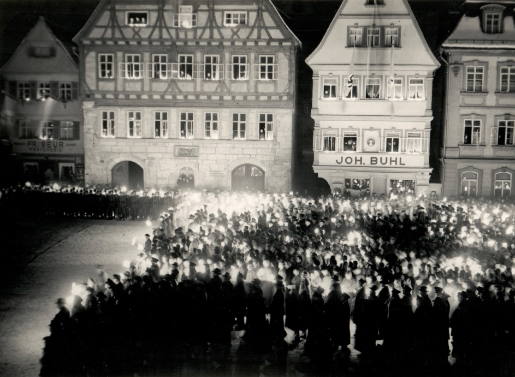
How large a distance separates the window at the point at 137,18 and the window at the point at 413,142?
57.0 ft

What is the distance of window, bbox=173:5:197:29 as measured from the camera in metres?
32.8

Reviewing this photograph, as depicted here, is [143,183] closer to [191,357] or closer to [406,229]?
[406,229]

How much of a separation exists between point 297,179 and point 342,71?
7.55 m

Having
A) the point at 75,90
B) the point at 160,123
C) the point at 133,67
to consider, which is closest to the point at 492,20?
the point at 160,123

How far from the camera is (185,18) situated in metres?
33.0

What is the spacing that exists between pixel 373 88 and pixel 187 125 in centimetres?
1156

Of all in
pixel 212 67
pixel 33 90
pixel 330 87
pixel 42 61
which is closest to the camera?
pixel 330 87

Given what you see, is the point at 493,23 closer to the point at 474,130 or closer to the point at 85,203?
→ the point at 474,130

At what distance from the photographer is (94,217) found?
93.9ft

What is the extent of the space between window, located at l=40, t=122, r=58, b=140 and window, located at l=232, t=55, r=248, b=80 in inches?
508

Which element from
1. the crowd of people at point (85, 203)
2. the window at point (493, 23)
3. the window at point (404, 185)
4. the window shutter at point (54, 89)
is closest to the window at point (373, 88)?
the window at point (404, 185)

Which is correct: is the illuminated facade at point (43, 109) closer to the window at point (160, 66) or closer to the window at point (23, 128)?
the window at point (23, 128)

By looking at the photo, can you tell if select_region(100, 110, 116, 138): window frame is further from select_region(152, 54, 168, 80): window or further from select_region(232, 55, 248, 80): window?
select_region(232, 55, 248, 80): window

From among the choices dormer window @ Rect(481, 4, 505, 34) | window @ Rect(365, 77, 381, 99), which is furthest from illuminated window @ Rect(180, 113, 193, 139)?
dormer window @ Rect(481, 4, 505, 34)
